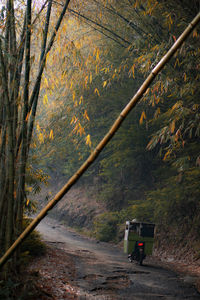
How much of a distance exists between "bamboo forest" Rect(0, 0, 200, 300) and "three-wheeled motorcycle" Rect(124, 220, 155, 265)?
0.19 metres

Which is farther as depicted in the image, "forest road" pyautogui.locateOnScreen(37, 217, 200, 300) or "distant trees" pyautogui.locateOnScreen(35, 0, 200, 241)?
"distant trees" pyautogui.locateOnScreen(35, 0, 200, 241)

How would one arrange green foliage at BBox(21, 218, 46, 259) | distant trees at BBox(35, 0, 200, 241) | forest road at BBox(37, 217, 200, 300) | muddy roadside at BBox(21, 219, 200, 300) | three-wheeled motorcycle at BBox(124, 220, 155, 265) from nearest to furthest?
muddy roadside at BBox(21, 219, 200, 300) < forest road at BBox(37, 217, 200, 300) < distant trees at BBox(35, 0, 200, 241) < green foliage at BBox(21, 218, 46, 259) < three-wheeled motorcycle at BBox(124, 220, 155, 265)

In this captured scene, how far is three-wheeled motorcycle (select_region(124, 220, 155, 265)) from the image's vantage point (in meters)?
6.69

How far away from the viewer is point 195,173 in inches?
242

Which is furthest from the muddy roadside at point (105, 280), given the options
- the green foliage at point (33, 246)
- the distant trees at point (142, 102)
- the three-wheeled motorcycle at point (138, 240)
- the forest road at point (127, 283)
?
the distant trees at point (142, 102)

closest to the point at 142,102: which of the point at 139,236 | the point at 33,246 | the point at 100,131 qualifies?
the point at 100,131

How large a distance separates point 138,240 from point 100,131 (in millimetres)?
6677

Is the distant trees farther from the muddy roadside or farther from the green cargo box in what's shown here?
the muddy roadside

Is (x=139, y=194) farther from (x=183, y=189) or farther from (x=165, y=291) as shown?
(x=165, y=291)

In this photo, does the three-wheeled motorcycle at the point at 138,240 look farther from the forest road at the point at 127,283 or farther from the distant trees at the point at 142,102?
the distant trees at the point at 142,102

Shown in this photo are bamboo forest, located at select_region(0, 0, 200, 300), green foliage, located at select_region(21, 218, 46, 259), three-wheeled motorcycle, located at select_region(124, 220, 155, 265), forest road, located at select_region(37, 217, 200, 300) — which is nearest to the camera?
bamboo forest, located at select_region(0, 0, 200, 300)

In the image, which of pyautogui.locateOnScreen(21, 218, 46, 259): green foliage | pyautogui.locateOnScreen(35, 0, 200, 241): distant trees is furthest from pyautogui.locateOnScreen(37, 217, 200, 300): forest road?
pyautogui.locateOnScreen(35, 0, 200, 241): distant trees

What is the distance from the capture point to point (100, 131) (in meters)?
12.8

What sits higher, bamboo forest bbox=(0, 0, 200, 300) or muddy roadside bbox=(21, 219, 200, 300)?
bamboo forest bbox=(0, 0, 200, 300)
